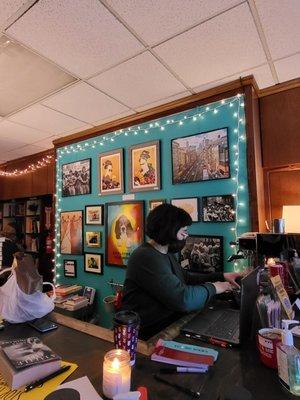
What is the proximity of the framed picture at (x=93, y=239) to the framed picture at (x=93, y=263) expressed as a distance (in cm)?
12

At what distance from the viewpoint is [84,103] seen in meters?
2.82

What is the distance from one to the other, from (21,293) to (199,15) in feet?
6.07

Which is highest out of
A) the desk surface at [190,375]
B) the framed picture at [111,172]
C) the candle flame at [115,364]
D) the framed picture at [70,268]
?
the framed picture at [111,172]

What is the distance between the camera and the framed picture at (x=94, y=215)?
135 inches

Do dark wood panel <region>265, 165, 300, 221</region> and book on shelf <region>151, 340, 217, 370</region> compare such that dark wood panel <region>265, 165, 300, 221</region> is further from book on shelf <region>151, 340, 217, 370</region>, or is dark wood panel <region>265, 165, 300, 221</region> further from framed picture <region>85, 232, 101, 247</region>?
framed picture <region>85, 232, 101, 247</region>

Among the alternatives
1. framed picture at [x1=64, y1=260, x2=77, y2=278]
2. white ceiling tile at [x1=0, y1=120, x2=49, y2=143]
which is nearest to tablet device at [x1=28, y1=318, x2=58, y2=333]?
framed picture at [x1=64, y1=260, x2=77, y2=278]

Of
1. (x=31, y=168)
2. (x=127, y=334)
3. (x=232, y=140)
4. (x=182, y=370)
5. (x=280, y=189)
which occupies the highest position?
(x=31, y=168)

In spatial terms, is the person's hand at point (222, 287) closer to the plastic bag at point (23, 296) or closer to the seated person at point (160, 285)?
the seated person at point (160, 285)

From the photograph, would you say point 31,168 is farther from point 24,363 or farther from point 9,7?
point 24,363

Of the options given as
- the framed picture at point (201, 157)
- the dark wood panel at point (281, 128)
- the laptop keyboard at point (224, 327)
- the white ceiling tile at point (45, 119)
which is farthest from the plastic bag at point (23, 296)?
the dark wood panel at point (281, 128)

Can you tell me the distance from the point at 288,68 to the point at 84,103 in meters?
1.89

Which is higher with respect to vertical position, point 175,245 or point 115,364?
point 175,245

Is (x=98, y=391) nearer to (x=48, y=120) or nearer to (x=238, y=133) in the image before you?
(x=238, y=133)

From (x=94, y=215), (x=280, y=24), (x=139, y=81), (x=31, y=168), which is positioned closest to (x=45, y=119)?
(x=94, y=215)
